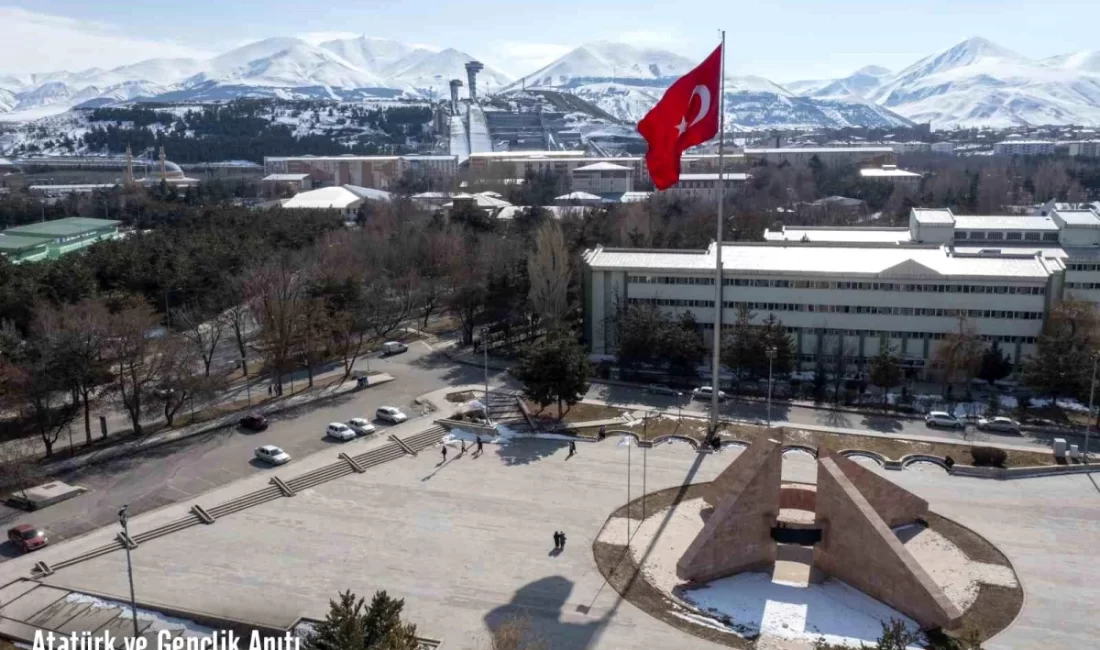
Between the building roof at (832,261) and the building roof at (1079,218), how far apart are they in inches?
386

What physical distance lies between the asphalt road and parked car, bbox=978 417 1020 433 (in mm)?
16295

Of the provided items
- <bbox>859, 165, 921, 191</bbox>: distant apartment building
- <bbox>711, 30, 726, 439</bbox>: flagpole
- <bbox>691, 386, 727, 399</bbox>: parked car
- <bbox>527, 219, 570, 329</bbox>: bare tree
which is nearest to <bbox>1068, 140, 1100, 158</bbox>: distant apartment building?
<bbox>859, 165, 921, 191</bbox>: distant apartment building

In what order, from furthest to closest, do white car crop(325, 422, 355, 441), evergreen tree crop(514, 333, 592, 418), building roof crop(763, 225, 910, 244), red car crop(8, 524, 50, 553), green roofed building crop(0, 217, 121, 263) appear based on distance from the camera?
1. green roofed building crop(0, 217, 121, 263)
2. building roof crop(763, 225, 910, 244)
3. evergreen tree crop(514, 333, 592, 418)
4. white car crop(325, 422, 355, 441)
5. red car crop(8, 524, 50, 553)

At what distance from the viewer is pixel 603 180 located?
267 ft

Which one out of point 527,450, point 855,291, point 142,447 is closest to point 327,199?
point 142,447

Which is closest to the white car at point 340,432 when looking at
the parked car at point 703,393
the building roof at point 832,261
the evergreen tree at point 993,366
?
the parked car at point 703,393

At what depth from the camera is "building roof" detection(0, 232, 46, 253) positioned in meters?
43.8

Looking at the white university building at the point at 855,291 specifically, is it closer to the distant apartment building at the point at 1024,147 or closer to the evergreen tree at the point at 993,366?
the evergreen tree at the point at 993,366

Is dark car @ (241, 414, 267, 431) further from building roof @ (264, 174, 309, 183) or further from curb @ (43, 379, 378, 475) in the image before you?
building roof @ (264, 174, 309, 183)

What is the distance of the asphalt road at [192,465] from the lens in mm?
19188

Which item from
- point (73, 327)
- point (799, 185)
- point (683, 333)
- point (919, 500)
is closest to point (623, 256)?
point (683, 333)

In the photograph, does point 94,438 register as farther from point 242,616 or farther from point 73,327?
point 242,616

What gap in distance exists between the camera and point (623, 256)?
33.3m

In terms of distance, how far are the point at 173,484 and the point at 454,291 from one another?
18063 millimetres
